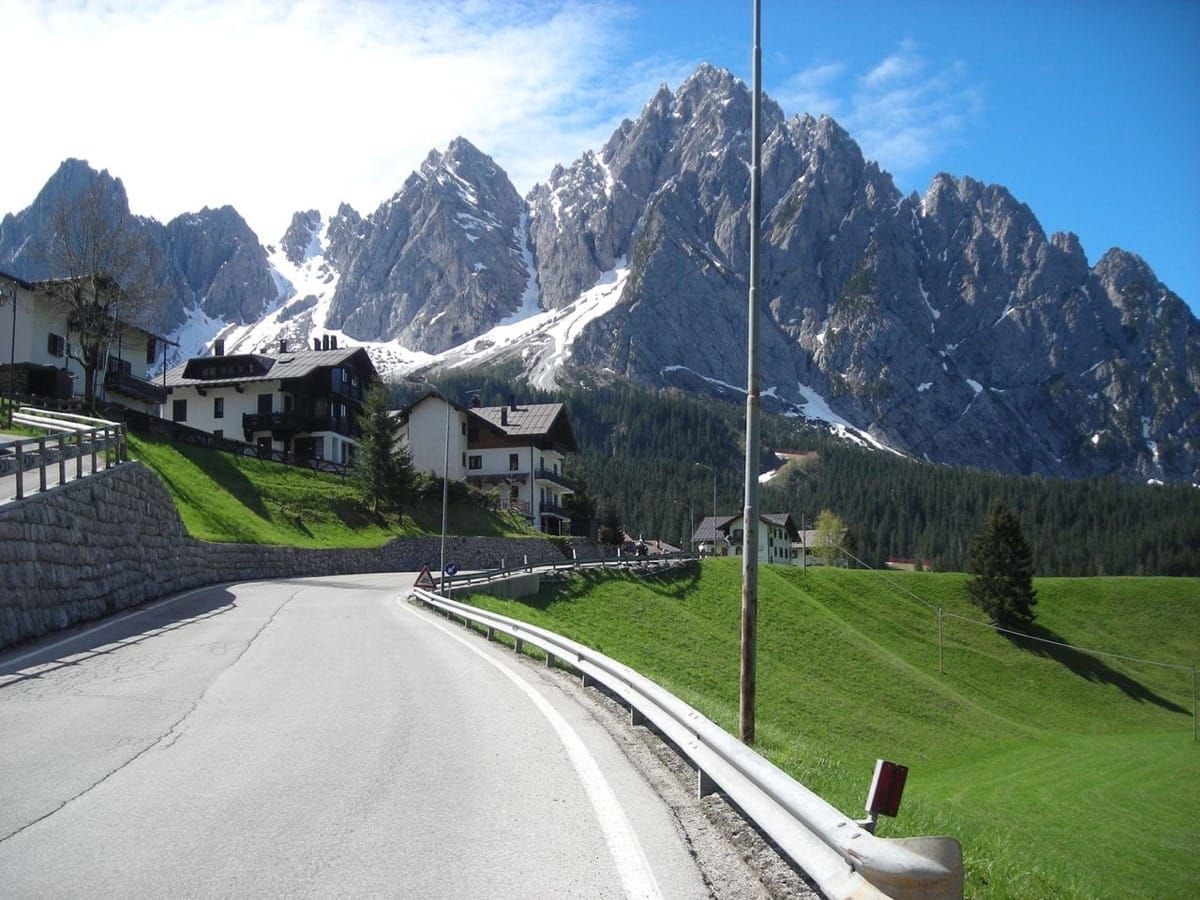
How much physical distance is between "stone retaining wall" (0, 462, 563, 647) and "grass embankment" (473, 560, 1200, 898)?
33.1 feet

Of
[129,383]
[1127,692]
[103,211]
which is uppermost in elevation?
[103,211]

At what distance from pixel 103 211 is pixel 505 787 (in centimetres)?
4952

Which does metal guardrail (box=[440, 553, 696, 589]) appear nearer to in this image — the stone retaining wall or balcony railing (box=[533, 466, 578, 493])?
the stone retaining wall

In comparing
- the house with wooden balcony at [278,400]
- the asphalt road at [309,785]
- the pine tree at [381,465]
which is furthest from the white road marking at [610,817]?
the house with wooden balcony at [278,400]

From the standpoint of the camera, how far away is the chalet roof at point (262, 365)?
6750cm

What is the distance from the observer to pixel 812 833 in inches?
202

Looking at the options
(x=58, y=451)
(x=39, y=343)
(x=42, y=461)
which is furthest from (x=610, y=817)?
(x=39, y=343)

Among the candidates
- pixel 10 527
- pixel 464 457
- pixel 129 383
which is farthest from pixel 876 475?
pixel 10 527

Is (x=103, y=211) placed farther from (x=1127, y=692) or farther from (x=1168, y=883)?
(x=1127, y=692)

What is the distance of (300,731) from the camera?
30.7 ft

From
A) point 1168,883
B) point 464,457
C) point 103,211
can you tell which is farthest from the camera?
point 464,457

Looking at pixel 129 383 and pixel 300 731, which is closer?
pixel 300 731

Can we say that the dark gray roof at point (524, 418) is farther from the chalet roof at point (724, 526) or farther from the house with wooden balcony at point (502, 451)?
the chalet roof at point (724, 526)

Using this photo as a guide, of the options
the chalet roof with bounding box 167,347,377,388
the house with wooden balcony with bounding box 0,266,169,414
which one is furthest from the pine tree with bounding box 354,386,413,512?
the chalet roof with bounding box 167,347,377,388
